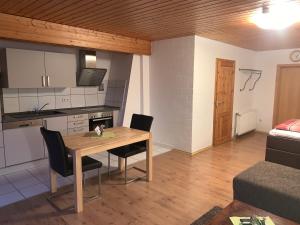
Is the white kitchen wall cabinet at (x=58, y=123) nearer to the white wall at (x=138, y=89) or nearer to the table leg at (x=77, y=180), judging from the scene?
the white wall at (x=138, y=89)

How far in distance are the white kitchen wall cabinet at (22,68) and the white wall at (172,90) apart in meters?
2.20

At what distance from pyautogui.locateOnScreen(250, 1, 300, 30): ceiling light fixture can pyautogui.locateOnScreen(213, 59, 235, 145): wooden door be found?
1810 mm

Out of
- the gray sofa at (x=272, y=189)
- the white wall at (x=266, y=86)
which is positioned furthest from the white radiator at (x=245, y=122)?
the gray sofa at (x=272, y=189)

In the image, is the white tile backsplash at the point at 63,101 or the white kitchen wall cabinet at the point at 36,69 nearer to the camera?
the white kitchen wall cabinet at the point at 36,69

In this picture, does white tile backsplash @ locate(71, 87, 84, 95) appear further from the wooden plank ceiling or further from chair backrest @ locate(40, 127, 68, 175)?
chair backrest @ locate(40, 127, 68, 175)

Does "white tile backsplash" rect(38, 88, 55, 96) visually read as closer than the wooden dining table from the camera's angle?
No

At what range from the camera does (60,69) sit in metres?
4.09

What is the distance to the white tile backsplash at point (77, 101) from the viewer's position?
4.65 m

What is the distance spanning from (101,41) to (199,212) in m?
3.00

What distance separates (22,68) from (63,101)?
1045mm

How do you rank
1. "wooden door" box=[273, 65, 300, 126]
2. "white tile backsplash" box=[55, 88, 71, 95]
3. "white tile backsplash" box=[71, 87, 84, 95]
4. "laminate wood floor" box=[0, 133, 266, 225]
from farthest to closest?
"wooden door" box=[273, 65, 300, 126]
"white tile backsplash" box=[71, 87, 84, 95]
"white tile backsplash" box=[55, 88, 71, 95]
"laminate wood floor" box=[0, 133, 266, 225]

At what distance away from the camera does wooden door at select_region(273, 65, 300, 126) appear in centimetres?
567

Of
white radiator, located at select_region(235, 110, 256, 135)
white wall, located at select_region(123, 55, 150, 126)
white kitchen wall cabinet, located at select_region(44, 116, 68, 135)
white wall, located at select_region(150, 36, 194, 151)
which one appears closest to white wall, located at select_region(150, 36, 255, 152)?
white wall, located at select_region(150, 36, 194, 151)

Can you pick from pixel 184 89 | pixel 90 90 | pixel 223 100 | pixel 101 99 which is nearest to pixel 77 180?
pixel 184 89
